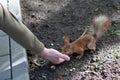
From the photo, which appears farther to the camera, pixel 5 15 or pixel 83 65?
pixel 83 65

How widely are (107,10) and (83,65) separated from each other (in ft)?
3.00

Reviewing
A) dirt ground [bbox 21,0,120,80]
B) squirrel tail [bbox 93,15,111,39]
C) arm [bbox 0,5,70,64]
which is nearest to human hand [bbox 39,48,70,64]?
arm [bbox 0,5,70,64]

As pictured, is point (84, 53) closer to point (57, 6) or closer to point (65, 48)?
point (65, 48)

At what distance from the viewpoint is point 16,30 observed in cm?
266

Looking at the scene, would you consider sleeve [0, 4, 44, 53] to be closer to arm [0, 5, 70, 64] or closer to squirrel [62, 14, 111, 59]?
arm [0, 5, 70, 64]

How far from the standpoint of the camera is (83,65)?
3.04m

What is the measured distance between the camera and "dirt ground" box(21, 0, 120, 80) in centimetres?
296

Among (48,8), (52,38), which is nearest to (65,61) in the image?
(52,38)

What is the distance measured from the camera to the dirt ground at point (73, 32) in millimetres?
2965

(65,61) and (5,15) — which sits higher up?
(5,15)

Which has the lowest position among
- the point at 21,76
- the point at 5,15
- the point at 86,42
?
the point at 21,76

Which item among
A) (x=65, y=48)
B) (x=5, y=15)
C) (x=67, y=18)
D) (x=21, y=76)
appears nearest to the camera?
(x=5, y=15)

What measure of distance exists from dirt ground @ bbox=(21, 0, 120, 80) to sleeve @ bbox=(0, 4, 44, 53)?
295 millimetres

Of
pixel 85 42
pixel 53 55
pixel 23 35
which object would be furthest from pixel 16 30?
pixel 85 42
